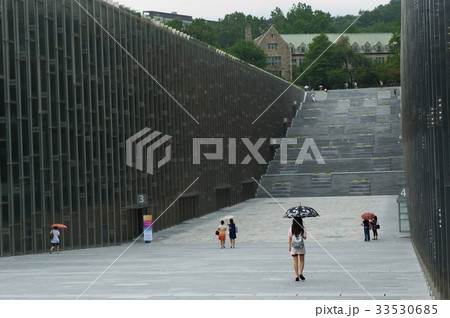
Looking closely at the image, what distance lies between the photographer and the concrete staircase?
2975 inches

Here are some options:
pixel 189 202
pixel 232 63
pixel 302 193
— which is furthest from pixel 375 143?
pixel 189 202

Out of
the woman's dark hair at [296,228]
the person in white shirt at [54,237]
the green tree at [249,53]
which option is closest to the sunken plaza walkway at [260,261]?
the person in white shirt at [54,237]

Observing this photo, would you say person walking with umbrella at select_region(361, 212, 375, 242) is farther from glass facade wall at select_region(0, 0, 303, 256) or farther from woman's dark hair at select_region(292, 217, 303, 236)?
woman's dark hair at select_region(292, 217, 303, 236)

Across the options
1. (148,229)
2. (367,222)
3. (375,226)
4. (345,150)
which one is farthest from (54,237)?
(345,150)

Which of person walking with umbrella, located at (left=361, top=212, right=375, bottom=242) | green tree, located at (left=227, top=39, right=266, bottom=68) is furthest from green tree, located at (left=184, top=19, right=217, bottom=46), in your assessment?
Result: person walking with umbrella, located at (left=361, top=212, right=375, bottom=242)

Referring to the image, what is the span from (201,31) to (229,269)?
156 meters

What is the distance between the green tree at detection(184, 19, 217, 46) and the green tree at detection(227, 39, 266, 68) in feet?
19.0

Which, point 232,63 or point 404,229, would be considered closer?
point 404,229

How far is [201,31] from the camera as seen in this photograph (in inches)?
7013

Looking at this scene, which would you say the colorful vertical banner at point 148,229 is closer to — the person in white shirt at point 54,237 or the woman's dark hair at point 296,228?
the person in white shirt at point 54,237

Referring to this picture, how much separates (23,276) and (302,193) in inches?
2046

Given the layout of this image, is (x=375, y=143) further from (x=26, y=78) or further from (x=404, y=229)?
(x=26, y=78)

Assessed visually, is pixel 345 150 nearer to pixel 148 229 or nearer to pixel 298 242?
pixel 148 229

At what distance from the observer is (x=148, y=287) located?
2069 cm
